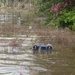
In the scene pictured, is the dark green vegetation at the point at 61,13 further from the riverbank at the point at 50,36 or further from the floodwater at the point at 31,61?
the floodwater at the point at 31,61

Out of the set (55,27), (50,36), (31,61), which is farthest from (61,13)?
(31,61)

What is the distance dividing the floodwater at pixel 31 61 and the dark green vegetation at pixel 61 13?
4.68 meters

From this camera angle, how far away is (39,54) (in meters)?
11.6

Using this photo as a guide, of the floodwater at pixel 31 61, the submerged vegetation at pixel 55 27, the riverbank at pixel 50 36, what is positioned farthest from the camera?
the submerged vegetation at pixel 55 27

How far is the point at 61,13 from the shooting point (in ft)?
60.2

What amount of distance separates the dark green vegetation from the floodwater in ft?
15.4

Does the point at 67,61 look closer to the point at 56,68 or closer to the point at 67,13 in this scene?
the point at 56,68

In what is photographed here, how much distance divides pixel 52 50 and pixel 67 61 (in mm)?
1926

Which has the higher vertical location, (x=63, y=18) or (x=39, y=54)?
(x=63, y=18)

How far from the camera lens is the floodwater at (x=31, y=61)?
914 centimetres

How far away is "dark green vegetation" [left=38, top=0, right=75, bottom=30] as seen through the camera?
58.1 feet

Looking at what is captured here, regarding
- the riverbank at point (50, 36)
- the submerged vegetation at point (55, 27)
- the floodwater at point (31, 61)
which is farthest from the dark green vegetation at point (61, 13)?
the floodwater at point (31, 61)

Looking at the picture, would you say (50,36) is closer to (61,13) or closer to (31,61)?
(61,13)

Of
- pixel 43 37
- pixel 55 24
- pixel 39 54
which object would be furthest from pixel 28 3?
pixel 39 54
